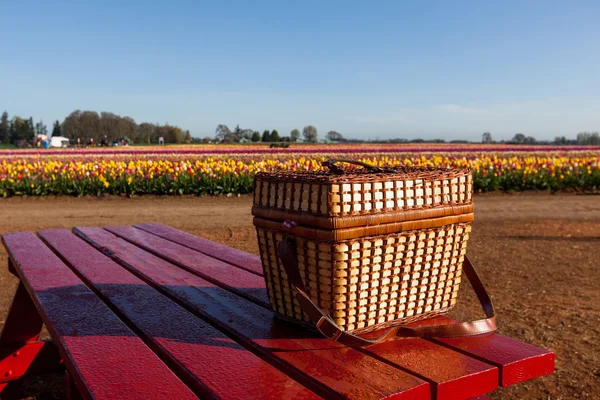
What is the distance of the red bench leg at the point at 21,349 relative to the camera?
319cm

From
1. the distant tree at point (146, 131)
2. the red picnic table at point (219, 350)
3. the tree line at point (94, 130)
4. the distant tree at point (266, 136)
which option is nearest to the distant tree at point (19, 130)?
the tree line at point (94, 130)

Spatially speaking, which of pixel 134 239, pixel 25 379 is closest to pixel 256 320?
pixel 134 239

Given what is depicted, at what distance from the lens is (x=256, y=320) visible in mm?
1630

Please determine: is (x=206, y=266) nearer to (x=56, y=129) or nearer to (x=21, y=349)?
(x=21, y=349)

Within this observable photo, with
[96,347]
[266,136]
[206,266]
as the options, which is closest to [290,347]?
[96,347]

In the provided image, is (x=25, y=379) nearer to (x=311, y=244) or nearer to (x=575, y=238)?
(x=311, y=244)

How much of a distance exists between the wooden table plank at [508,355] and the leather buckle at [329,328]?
0.28 metres

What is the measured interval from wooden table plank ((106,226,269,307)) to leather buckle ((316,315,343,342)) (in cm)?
48

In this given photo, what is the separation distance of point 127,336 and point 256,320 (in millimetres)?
349

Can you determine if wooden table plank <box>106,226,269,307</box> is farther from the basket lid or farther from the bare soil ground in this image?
the bare soil ground

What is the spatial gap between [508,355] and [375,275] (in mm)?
355

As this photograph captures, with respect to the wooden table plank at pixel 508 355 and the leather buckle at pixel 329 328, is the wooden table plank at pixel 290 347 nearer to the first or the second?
the leather buckle at pixel 329 328

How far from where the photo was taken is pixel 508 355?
1.34 metres

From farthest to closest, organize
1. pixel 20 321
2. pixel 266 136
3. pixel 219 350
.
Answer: pixel 266 136, pixel 20 321, pixel 219 350
